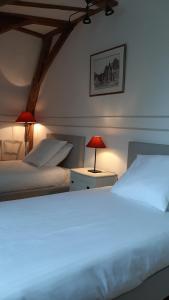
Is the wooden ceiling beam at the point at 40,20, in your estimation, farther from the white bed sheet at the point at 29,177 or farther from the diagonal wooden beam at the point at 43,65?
the white bed sheet at the point at 29,177

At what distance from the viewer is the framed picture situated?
9.34 feet

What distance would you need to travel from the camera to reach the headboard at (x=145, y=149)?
2371mm

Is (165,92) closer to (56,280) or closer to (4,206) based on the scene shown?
(4,206)

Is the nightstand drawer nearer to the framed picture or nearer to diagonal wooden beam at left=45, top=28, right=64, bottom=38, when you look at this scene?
the framed picture

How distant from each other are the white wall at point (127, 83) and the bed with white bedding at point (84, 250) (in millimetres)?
1076

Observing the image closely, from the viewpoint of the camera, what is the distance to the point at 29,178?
292 centimetres

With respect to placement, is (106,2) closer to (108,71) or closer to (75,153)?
(108,71)

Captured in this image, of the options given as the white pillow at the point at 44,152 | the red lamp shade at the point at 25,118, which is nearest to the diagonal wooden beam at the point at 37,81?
the red lamp shade at the point at 25,118

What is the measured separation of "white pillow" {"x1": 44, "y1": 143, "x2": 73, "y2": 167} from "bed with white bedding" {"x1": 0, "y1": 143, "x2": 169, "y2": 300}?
5.18 ft

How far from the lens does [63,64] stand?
3.87 m

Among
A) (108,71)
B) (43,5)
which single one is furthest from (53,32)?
(108,71)

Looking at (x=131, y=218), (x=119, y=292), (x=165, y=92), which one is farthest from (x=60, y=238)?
(x=165, y=92)

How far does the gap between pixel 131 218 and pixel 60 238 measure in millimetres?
518

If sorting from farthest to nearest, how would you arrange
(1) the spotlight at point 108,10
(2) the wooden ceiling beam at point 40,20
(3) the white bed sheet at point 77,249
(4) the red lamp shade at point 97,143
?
(2) the wooden ceiling beam at point 40,20, (4) the red lamp shade at point 97,143, (1) the spotlight at point 108,10, (3) the white bed sheet at point 77,249
